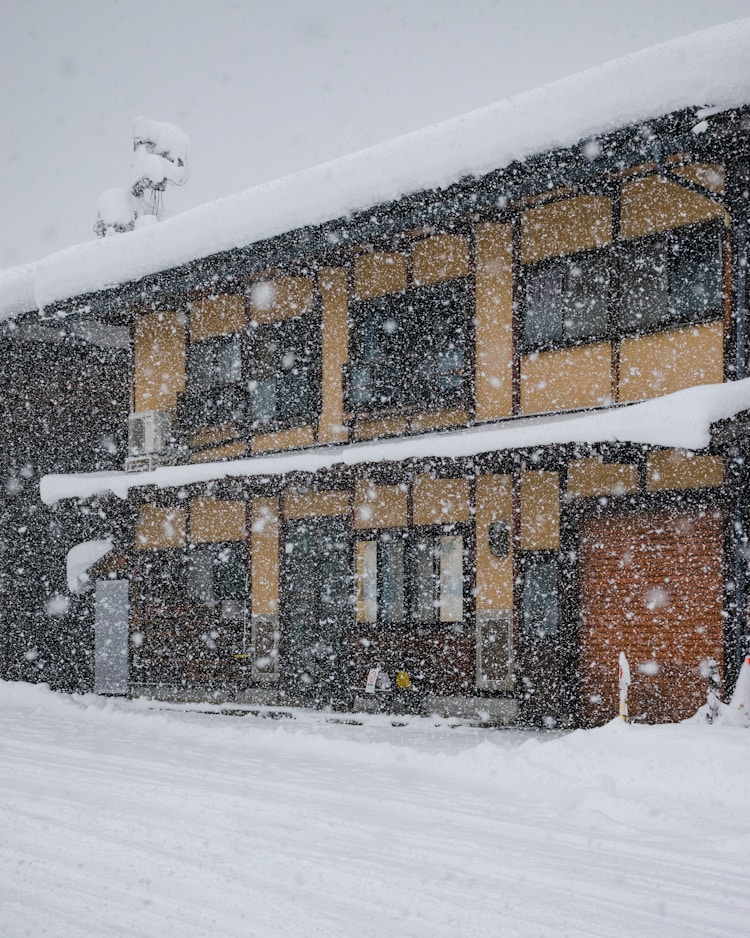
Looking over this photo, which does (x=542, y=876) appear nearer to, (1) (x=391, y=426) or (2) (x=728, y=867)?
(2) (x=728, y=867)

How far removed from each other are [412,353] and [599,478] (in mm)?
3434

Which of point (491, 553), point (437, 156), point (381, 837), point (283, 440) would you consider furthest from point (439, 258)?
point (381, 837)

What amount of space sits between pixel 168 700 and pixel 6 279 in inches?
338

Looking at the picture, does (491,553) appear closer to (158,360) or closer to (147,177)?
(158,360)

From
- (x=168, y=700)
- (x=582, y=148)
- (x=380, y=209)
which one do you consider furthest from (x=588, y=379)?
(x=168, y=700)

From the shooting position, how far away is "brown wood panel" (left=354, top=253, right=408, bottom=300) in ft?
44.9

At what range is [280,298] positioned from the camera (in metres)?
15.1

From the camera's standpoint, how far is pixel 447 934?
4121 mm

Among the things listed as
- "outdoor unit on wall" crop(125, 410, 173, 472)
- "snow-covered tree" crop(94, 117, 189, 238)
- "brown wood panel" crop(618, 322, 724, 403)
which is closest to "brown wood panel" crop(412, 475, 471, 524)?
"brown wood panel" crop(618, 322, 724, 403)

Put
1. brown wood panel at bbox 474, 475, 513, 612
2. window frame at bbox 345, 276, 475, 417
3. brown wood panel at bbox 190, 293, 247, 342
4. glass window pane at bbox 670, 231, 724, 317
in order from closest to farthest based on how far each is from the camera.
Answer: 1. glass window pane at bbox 670, 231, 724, 317
2. brown wood panel at bbox 474, 475, 513, 612
3. window frame at bbox 345, 276, 475, 417
4. brown wood panel at bbox 190, 293, 247, 342

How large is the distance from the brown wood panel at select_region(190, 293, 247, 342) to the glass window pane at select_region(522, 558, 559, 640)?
6.55 metres

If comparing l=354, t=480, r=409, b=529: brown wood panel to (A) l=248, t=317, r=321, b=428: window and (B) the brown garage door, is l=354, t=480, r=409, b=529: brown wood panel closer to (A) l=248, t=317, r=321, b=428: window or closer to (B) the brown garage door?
(A) l=248, t=317, r=321, b=428: window

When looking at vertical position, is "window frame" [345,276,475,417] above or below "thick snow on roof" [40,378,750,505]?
above

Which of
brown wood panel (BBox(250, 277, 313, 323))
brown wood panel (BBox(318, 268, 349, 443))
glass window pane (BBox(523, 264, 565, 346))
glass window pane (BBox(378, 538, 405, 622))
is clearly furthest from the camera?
brown wood panel (BBox(250, 277, 313, 323))
